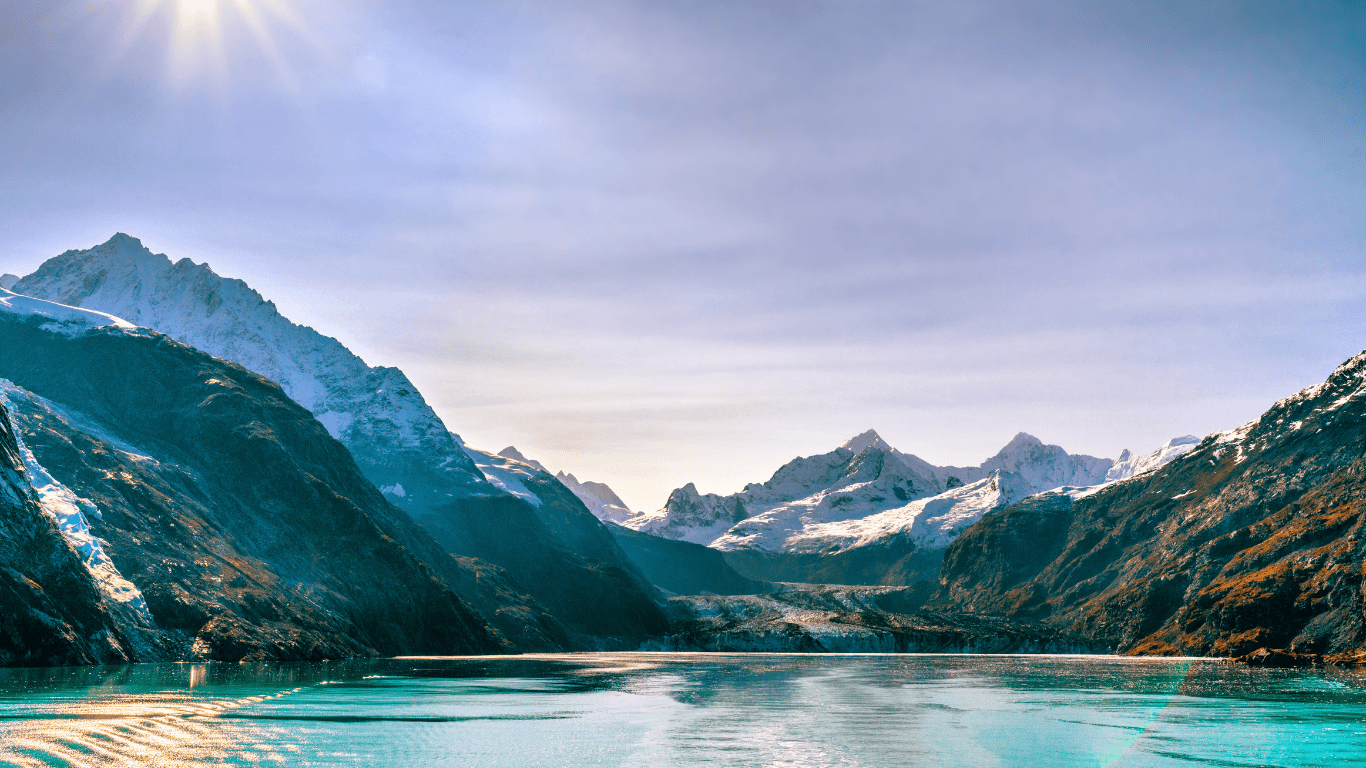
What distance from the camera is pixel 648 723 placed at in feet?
310

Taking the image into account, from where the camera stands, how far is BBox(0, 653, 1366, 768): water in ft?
232

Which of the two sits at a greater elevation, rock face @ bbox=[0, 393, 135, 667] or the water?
rock face @ bbox=[0, 393, 135, 667]

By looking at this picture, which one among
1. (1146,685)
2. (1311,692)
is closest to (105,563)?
(1146,685)

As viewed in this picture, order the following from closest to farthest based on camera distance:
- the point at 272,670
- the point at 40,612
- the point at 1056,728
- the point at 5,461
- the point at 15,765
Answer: the point at 15,765, the point at 1056,728, the point at 40,612, the point at 272,670, the point at 5,461

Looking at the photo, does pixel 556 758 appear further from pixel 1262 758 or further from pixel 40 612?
pixel 40 612

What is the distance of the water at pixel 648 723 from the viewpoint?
70.6 metres

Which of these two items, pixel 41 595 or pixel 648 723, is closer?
pixel 648 723

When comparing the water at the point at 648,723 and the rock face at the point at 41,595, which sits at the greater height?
the rock face at the point at 41,595

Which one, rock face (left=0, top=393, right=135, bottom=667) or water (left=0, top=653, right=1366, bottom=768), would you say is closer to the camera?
water (left=0, top=653, right=1366, bottom=768)

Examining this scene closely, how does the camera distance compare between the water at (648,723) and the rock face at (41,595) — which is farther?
the rock face at (41,595)

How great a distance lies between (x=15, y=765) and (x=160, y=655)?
143111 millimetres

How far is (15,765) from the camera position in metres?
60.2

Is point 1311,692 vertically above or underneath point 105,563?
underneath

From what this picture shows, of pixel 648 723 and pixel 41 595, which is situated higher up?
pixel 41 595
